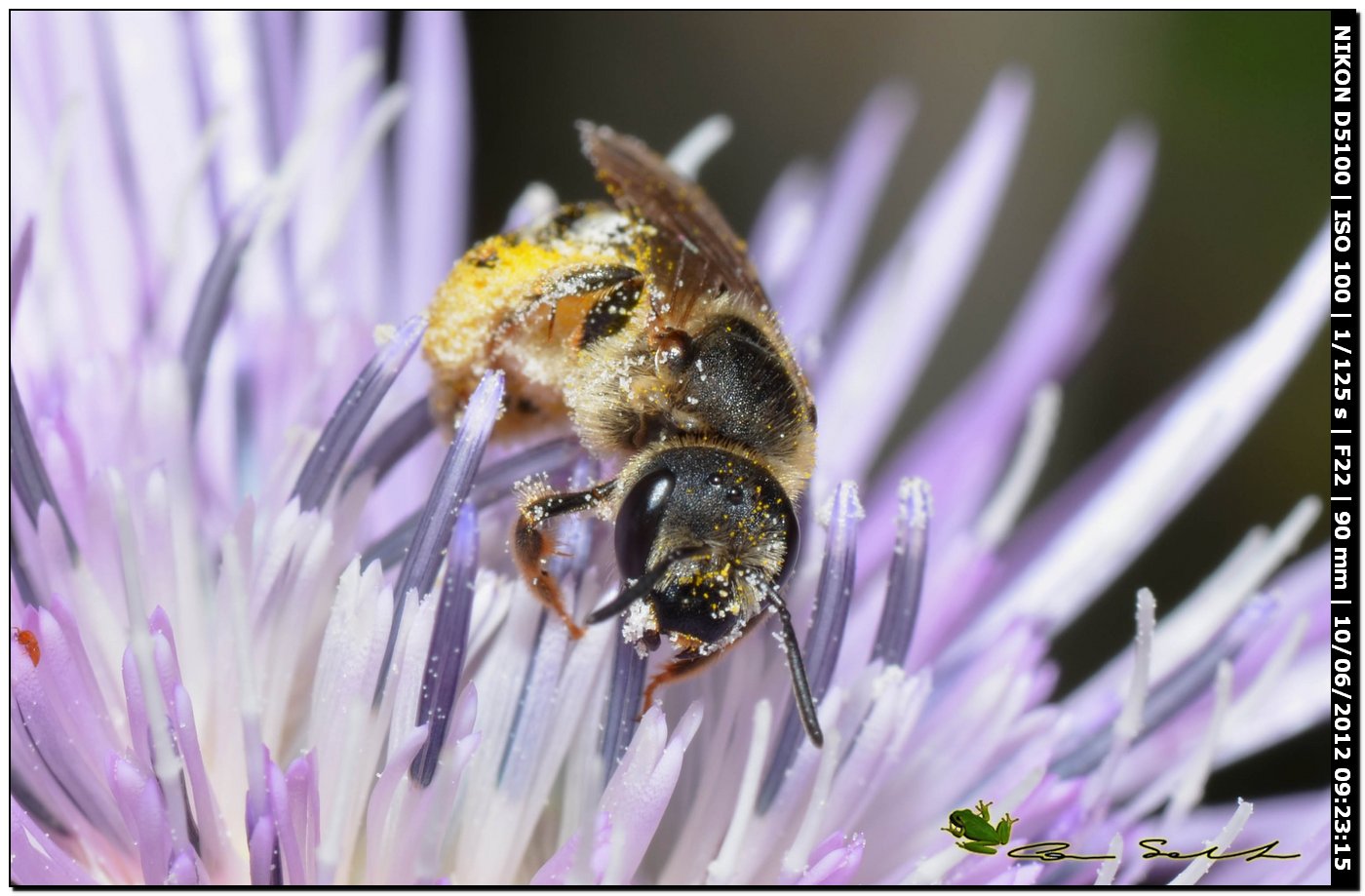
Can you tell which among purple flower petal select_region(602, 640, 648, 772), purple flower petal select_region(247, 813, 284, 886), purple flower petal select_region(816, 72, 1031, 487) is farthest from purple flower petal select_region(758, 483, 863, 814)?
purple flower petal select_region(816, 72, 1031, 487)

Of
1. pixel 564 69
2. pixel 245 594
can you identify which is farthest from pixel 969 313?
pixel 245 594

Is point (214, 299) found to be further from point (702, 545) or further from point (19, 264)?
point (702, 545)

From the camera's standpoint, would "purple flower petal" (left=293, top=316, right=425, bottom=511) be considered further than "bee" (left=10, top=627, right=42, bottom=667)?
Yes

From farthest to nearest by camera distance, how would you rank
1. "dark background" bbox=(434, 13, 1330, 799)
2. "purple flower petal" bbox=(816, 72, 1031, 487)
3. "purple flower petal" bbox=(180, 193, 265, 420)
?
1. "purple flower petal" bbox=(816, 72, 1031, 487)
2. "dark background" bbox=(434, 13, 1330, 799)
3. "purple flower petal" bbox=(180, 193, 265, 420)

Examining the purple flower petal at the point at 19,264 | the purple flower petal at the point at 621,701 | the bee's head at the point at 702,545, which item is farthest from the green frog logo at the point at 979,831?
the purple flower petal at the point at 19,264

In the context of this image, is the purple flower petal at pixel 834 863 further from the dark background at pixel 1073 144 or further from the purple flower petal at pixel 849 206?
the purple flower petal at pixel 849 206
